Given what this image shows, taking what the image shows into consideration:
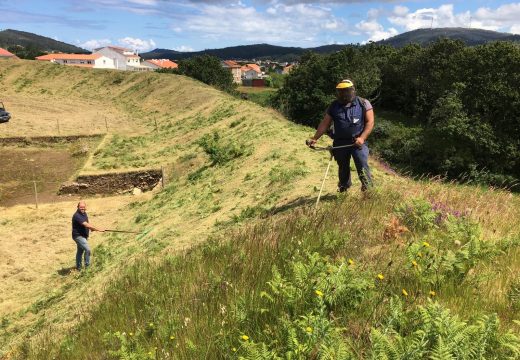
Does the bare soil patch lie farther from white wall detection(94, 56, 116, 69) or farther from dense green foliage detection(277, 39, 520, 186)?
white wall detection(94, 56, 116, 69)

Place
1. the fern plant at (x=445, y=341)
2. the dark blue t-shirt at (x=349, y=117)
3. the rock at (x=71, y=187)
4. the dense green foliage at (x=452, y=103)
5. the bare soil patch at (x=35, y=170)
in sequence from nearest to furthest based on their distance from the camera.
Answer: the fern plant at (x=445, y=341) → the dark blue t-shirt at (x=349, y=117) → the bare soil patch at (x=35, y=170) → the rock at (x=71, y=187) → the dense green foliage at (x=452, y=103)

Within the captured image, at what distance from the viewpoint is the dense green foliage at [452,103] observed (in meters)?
31.7

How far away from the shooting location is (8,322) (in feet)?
27.6

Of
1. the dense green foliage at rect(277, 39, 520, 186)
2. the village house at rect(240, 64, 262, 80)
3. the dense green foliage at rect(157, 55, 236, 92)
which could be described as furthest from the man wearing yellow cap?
the village house at rect(240, 64, 262, 80)

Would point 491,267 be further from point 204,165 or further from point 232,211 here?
point 204,165

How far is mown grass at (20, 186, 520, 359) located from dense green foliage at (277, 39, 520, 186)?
20.2 metres

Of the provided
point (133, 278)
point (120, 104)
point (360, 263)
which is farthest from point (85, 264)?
point (120, 104)

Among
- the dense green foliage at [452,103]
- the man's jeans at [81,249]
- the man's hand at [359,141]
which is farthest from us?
the dense green foliage at [452,103]

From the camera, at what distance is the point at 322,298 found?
315cm

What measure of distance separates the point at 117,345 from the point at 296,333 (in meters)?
1.94

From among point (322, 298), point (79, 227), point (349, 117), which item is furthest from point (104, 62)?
point (322, 298)

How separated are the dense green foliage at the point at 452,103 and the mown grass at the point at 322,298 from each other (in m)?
20.2

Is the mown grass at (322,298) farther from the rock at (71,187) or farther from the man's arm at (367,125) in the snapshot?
the rock at (71,187)

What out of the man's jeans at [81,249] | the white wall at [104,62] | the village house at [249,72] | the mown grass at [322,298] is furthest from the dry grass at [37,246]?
the village house at [249,72]
